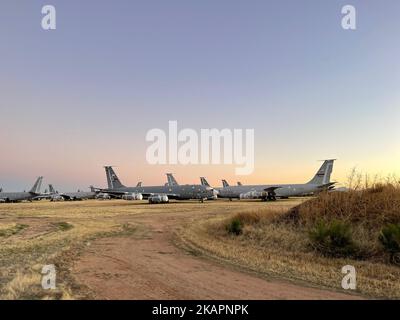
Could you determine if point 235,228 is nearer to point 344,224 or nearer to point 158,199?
point 344,224

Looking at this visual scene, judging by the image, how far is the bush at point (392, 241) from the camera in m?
13.8

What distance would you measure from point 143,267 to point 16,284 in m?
3.91

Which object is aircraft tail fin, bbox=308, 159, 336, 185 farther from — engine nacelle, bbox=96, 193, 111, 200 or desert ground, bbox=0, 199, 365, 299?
desert ground, bbox=0, 199, 365, 299

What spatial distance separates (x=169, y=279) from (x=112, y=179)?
87.8 m

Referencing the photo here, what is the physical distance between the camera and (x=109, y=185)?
97062 mm

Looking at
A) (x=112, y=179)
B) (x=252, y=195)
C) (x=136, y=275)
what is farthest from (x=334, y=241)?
(x=112, y=179)

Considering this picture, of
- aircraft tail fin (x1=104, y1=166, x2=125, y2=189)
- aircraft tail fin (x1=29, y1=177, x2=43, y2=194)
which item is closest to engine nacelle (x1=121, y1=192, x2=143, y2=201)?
aircraft tail fin (x1=104, y1=166, x2=125, y2=189)

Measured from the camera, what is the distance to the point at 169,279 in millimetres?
10672

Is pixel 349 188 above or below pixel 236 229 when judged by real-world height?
above

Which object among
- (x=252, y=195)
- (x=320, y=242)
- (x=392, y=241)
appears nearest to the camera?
(x=392, y=241)

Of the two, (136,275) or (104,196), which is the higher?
(136,275)

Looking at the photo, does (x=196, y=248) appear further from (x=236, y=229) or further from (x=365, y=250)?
(x=365, y=250)

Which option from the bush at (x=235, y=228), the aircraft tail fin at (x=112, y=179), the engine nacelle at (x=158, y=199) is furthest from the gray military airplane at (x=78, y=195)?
the bush at (x=235, y=228)
